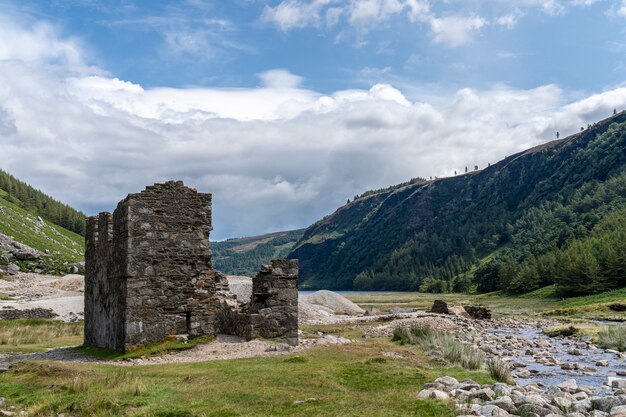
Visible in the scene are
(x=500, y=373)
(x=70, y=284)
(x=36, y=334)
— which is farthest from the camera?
(x=70, y=284)

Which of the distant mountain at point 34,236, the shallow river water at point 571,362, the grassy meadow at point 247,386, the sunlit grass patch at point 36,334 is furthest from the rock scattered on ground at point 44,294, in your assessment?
the shallow river water at point 571,362

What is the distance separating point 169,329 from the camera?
987 inches

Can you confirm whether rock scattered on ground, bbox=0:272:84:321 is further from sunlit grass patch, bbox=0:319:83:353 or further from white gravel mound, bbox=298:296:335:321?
white gravel mound, bbox=298:296:335:321

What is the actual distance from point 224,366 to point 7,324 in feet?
94.2

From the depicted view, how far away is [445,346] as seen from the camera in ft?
83.1

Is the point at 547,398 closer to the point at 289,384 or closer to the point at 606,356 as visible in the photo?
the point at 289,384

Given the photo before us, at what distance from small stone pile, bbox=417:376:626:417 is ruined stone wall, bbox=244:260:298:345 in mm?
10914

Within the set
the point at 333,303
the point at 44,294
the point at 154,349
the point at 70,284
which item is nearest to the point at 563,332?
the point at 154,349

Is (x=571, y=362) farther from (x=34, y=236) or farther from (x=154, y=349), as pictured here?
(x=34, y=236)

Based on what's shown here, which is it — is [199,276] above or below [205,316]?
above

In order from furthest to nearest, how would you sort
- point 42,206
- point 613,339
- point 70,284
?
point 42,206
point 70,284
point 613,339

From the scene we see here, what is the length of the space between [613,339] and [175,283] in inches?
953

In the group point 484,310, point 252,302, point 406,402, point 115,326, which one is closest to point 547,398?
point 406,402

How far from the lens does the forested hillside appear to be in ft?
499
